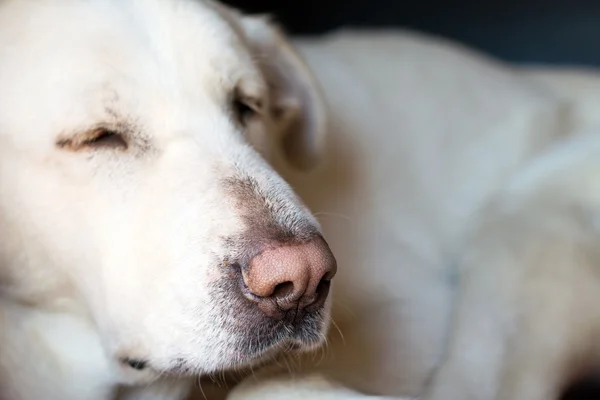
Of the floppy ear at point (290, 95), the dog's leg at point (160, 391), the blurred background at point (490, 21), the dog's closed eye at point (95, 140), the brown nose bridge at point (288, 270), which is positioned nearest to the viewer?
the brown nose bridge at point (288, 270)

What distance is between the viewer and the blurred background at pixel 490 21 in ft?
9.91

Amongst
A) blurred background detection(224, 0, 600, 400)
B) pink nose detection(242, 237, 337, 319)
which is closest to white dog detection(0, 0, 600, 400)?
pink nose detection(242, 237, 337, 319)

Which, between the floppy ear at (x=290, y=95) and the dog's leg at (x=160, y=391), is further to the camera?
the floppy ear at (x=290, y=95)

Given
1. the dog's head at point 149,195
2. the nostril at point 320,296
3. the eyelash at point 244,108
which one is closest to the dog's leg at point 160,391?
the dog's head at point 149,195

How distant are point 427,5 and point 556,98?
79cm

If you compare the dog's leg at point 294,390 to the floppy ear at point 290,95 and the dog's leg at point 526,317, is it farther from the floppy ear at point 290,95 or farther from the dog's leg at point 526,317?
the floppy ear at point 290,95

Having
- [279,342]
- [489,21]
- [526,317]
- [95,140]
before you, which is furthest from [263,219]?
[489,21]

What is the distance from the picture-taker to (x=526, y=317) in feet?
4.94

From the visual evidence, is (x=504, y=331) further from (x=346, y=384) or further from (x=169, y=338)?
(x=169, y=338)

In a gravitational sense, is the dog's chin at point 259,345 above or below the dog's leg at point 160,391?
above

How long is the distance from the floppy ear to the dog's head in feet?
0.97

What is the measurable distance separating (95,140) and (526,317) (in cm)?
83

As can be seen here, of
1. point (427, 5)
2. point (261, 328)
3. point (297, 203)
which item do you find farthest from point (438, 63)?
point (261, 328)

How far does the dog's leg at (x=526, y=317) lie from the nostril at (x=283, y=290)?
1.54 ft
